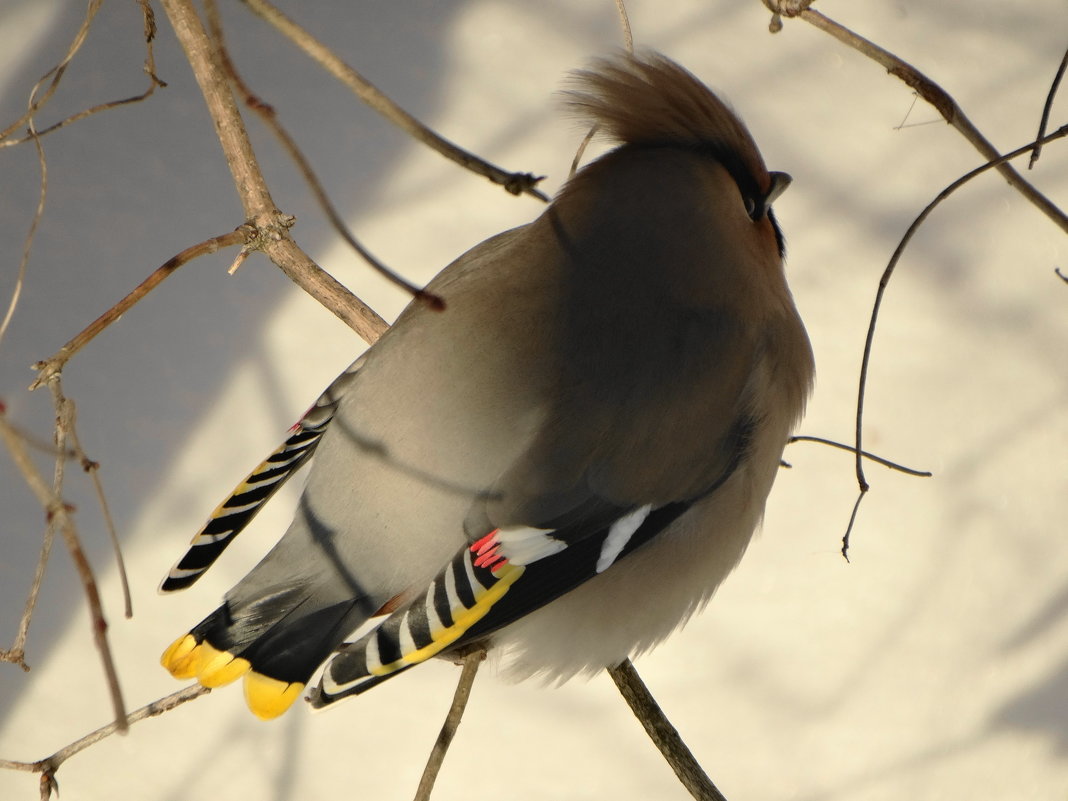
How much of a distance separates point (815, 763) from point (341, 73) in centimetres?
288

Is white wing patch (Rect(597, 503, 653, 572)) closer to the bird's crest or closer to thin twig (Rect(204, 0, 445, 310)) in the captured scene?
the bird's crest

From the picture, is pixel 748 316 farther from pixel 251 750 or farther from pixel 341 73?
pixel 251 750

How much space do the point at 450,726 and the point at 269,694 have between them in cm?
32

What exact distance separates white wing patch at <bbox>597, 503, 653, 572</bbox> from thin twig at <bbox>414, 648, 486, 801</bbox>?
0.84 ft

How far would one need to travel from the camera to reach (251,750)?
10.6 ft

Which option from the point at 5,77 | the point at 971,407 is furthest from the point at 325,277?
the point at 971,407

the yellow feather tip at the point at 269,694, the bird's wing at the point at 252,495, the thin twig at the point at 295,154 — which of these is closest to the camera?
the thin twig at the point at 295,154

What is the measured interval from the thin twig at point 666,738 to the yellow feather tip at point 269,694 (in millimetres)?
547

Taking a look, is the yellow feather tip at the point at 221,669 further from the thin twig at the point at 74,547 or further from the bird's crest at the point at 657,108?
the bird's crest at the point at 657,108

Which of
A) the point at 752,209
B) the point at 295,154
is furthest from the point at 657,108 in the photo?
the point at 295,154

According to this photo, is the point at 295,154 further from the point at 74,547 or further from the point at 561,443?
the point at 561,443

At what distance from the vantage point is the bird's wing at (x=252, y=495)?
1.65 meters

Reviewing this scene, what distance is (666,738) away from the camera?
67.1 inches

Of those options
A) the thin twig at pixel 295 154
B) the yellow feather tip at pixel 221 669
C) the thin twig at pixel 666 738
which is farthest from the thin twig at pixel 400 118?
the thin twig at pixel 666 738
